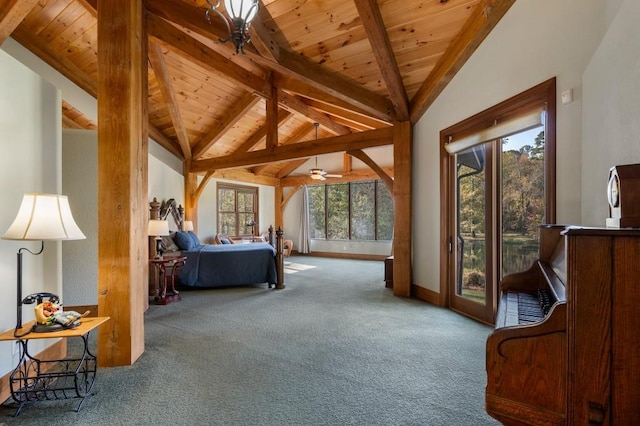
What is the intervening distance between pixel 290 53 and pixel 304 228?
6.72m

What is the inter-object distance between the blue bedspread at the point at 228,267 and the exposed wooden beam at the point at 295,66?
2.80 meters

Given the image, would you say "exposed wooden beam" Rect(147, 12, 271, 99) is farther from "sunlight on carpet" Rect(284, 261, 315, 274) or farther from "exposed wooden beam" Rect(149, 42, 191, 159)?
"sunlight on carpet" Rect(284, 261, 315, 274)

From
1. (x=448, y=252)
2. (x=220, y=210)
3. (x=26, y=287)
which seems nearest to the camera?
(x=26, y=287)

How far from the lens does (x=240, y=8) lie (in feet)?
6.84

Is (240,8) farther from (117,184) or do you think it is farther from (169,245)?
(169,245)

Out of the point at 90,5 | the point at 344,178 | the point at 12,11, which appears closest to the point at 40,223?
the point at 12,11

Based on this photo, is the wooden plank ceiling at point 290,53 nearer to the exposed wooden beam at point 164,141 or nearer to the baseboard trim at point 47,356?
the exposed wooden beam at point 164,141

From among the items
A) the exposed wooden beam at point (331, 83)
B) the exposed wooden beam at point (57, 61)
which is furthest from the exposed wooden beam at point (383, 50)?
the exposed wooden beam at point (57, 61)

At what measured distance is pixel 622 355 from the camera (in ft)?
3.09

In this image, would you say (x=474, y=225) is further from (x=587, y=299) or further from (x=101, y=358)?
(x=101, y=358)

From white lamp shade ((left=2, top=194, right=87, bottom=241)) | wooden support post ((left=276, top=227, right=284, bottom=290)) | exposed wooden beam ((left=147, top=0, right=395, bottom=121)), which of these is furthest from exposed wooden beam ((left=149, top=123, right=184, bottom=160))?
white lamp shade ((left=2, top=194, right=87, bottom=241))

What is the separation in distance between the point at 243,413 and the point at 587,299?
181 centimetres

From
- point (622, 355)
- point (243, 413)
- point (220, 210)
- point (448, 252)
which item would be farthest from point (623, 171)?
point (220, 210)

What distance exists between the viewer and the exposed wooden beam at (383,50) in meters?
3.02
